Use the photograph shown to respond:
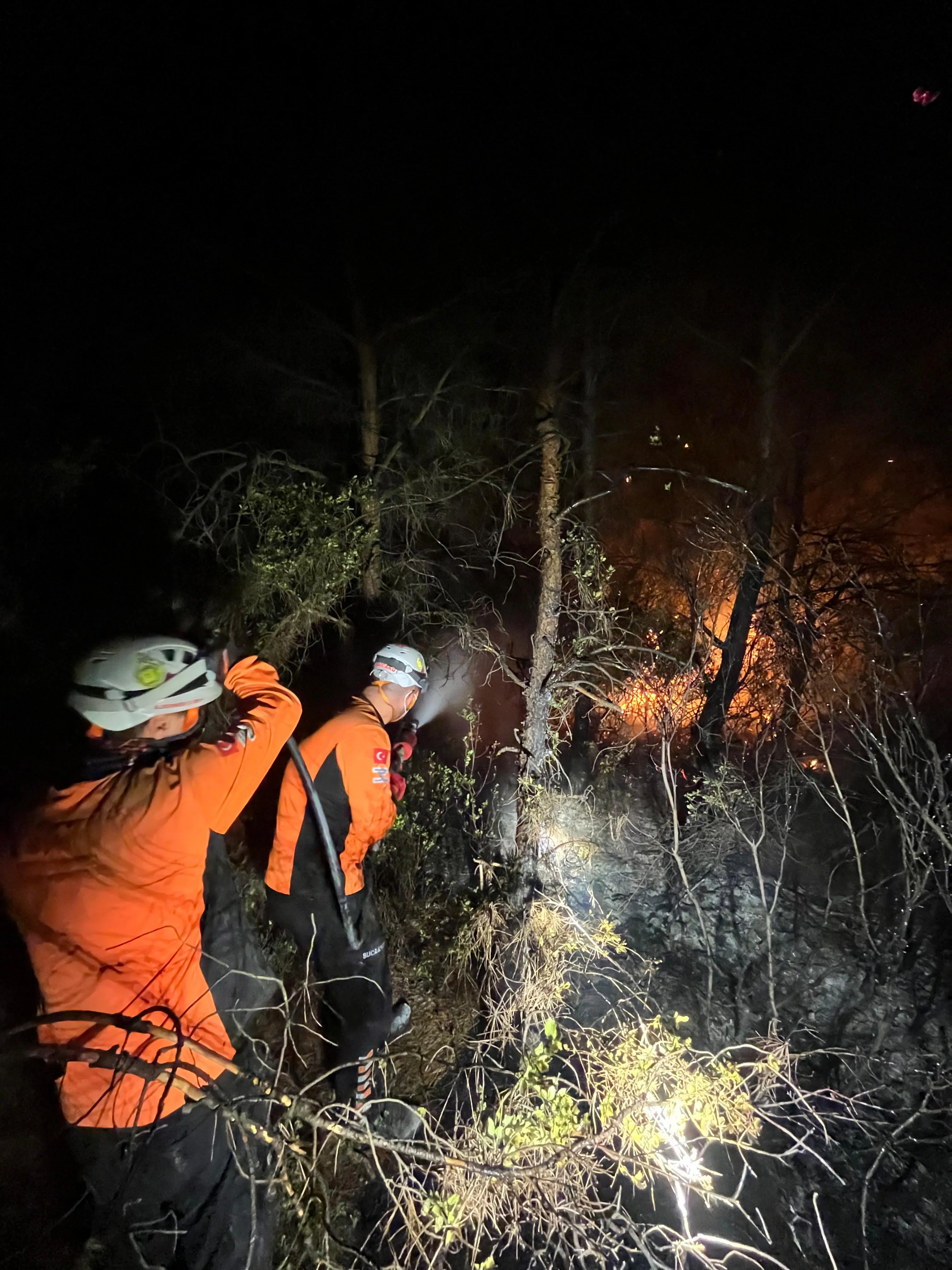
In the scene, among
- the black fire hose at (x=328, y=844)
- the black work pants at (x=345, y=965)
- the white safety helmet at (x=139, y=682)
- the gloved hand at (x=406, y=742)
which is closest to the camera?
the white safety helmet at (x=139, y=682)

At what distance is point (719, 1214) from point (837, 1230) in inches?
29.1

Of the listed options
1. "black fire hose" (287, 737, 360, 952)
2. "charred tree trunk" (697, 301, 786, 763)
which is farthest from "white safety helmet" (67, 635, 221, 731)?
"charred tree trunk" (697, 301, 786, 763)

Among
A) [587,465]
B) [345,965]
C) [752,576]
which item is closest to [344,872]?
[345,965]

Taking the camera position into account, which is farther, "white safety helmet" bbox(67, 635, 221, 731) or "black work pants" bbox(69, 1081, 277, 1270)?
"white safety helmet" bbox(67, 635, 221, 731)

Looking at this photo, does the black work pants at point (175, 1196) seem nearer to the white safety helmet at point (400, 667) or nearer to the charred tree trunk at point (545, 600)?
the white safety helmet at point (400, 667)

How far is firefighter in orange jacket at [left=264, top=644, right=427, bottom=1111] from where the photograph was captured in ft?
11.0

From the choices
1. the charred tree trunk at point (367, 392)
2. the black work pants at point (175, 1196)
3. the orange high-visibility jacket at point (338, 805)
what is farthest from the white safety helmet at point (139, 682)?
the charred tree trunk at point (367, 392)

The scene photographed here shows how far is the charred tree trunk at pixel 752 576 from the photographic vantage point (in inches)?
279

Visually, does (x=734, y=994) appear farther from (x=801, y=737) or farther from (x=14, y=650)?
(x=14, y=650)

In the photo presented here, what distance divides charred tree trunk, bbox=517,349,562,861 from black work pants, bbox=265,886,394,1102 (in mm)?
1214

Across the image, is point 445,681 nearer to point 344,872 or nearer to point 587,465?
point 344,872

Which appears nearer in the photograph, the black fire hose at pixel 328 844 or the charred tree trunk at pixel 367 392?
the black fire hose at pixel 328 844

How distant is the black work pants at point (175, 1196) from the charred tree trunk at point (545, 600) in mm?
2339

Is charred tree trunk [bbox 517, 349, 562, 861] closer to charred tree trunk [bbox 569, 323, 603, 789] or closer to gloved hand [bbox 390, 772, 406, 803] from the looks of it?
gloved hand [bbox 390, 772, 406, 803]
